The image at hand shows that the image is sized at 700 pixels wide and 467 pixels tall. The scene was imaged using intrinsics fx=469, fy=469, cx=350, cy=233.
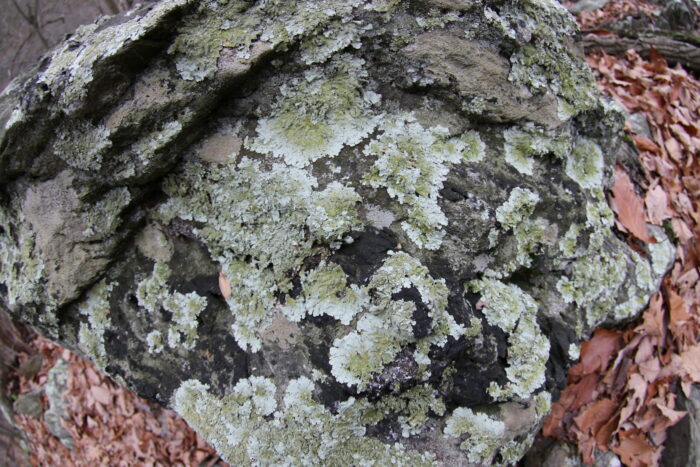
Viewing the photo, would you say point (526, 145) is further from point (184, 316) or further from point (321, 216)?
point (184, 316)

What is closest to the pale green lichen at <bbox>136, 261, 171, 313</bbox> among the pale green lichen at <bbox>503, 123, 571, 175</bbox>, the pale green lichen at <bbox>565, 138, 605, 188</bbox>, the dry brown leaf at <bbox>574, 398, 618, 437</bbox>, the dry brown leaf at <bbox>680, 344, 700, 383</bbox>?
the pale green lichen at <bbox>503, 123, 571, 175</bbox>

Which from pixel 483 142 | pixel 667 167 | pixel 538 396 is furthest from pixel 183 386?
pixel 667 167

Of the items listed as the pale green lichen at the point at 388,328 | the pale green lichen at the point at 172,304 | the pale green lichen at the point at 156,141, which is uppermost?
the pale green lichen at the point at 156,141

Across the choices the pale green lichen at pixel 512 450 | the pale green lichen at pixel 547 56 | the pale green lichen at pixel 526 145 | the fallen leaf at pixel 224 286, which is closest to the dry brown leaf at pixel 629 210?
the pale green lichen at pixel 547 56

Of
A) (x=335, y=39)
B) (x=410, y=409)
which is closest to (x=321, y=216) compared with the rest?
(x=335, y=39)

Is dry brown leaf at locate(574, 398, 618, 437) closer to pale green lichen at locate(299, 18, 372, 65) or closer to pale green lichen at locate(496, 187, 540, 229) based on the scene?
pale green lichen at locate(496, 187, 540, 229)

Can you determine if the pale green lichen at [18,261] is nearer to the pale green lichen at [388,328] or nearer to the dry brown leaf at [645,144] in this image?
the pale green lichen at [388,328]

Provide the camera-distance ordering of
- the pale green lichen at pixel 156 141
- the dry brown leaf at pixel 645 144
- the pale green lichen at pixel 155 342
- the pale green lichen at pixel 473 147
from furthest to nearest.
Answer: the dry brown leaf at pixel 645 144
the pale green lichen at pixel 155 342
the pale green lichen at pixel 473 147
the pale green lichen at pixel 156 141
